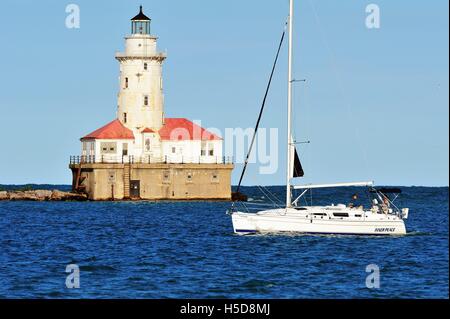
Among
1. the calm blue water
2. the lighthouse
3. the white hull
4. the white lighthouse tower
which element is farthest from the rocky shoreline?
the white hull

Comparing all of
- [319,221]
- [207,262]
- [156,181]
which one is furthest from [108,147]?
[207,262]

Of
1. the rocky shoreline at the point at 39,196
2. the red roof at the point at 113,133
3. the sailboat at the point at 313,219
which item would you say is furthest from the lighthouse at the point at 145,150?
the sailboat at the point at 313,219

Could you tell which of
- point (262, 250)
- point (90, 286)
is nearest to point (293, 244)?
point (262, 250)

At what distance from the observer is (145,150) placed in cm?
10544

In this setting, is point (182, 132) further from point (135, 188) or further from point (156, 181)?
point (135, 188)

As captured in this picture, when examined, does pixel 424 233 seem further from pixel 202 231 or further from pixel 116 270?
pixel 116 270

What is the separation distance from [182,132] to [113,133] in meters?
6.93

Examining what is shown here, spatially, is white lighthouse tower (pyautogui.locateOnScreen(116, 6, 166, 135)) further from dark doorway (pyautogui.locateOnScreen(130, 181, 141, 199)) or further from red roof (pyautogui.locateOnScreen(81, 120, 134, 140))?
dark doorway (pyautogui.locateOnScreen(130, 181, 141, 199))

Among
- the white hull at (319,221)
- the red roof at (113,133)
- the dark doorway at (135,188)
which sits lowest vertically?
the white hull at (319,221)

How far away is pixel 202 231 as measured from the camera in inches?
2515

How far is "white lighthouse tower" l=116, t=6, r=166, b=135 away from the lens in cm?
10344

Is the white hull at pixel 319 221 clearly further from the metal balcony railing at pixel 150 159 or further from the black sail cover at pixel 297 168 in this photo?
the metal balcony railing at pixel 150 159

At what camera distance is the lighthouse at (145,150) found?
10288 centimetres
